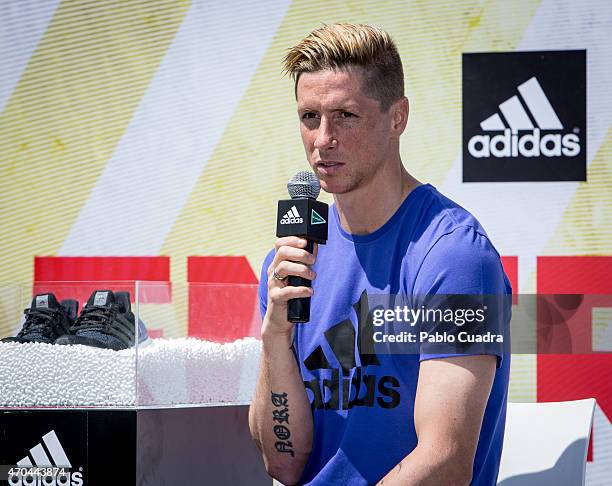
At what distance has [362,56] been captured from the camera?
5.79 ft

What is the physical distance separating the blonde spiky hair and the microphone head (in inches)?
8.7

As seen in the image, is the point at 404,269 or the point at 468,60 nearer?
the point at 404,269

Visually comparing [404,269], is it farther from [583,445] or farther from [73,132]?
[73,132]

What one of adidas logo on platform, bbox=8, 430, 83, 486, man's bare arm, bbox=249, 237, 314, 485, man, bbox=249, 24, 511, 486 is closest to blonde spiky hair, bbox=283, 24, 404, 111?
man, bbox=249, 24, 511, 486

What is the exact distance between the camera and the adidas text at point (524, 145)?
2.85 metres

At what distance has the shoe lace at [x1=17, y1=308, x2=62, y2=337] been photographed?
7.39ft

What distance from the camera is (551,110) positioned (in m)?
2.86

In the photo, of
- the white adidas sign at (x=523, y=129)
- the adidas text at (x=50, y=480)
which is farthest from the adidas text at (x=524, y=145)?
the adidas text at (x=50, y=480)

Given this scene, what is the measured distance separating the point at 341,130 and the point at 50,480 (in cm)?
110

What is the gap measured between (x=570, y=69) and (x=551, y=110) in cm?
14

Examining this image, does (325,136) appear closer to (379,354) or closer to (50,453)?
(379,354)

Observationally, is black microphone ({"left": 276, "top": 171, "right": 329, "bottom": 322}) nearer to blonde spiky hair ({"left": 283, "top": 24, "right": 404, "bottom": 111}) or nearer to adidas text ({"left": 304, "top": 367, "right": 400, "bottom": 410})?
adidas text ({"left": 304, "top": 367, "right": 400, "bottom": 410})

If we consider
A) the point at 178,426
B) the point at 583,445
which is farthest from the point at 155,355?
the point at 583,445
